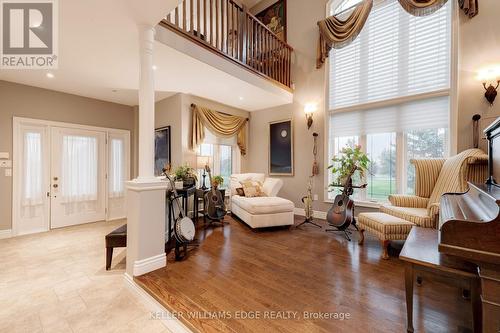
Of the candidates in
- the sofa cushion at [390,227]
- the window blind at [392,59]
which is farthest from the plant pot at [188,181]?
the window blind at [392,59]

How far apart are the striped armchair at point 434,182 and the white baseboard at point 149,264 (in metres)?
2.93

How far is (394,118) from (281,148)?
2.30 meters

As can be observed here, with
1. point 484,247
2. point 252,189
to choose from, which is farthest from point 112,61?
point 484,247

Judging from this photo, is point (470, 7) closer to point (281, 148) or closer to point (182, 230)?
point (281, 148)

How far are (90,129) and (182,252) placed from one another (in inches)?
142

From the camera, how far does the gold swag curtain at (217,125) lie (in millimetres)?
4410

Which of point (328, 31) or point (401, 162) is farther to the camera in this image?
point (328, 31)

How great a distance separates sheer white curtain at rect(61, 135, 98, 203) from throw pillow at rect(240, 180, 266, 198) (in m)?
3.20

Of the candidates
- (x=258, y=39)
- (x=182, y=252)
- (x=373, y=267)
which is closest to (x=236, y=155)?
(x=258, y=39)

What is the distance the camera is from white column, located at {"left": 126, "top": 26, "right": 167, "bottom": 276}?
2.09 metres

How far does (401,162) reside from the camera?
365 cm

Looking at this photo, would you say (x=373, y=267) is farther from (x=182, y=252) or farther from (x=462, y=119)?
(x=462, y=119)

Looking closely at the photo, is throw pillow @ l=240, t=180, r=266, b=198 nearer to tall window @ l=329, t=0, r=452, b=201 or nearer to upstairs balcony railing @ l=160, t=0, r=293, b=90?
tall window @ l=329, t=0, r=452, b=201

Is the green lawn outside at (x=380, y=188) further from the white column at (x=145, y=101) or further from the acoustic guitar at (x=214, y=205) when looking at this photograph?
the white column at (x=145, y=101)
